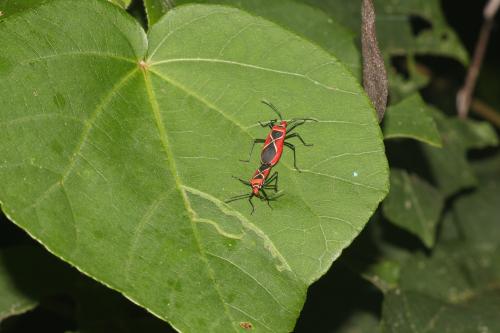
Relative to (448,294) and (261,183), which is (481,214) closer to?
(448,294)

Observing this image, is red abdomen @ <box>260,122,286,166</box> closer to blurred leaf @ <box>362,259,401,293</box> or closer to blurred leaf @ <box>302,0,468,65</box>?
blurred leaf @ <box>362,259,401,293</box>

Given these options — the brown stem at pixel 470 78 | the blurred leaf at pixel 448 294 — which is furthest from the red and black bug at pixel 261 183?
the brown stem at pixel 470 78

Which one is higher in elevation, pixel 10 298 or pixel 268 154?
pixel 268 154

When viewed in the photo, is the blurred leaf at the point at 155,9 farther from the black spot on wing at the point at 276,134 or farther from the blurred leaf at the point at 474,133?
the blurred leaf at the point at 474,133

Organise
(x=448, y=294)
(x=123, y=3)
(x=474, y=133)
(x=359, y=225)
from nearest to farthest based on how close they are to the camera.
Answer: (x=359, y=225) < (x=123, y=3) < (x=448, y=294) < (x=474, y=133)

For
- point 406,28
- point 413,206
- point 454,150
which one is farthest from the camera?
point 454,150

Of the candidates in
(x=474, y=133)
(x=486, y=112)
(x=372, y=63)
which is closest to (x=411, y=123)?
(x=372, y=63)
